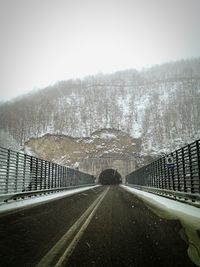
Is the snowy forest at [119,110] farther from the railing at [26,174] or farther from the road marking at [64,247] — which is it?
the road marking at [64,247]

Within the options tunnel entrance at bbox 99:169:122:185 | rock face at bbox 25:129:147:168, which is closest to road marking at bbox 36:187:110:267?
rock face at bbox 25:129:147:168

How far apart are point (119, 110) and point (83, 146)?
72.1ft

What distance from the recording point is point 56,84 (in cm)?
13212

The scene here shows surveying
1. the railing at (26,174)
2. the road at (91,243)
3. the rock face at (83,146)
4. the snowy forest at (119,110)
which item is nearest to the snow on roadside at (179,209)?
the road at (91,243)

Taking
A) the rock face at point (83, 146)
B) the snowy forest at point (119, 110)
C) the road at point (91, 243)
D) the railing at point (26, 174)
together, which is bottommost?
the road at point (91, 243)

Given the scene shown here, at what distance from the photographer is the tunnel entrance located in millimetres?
85463

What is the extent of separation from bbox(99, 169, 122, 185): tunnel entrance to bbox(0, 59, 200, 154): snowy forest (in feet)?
37.7

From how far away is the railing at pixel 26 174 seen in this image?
1321cm

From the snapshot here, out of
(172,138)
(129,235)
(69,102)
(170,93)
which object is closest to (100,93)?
(69,102)

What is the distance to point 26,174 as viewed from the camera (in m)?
16.5

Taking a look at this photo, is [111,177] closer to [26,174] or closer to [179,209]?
[26,174]

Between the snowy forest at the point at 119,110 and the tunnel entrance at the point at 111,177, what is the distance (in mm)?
11499

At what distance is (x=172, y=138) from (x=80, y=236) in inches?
3540

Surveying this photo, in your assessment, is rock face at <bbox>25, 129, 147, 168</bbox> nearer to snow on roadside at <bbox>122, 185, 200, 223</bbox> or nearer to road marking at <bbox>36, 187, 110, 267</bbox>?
snow on roadside at <bbox>122, 185, 200, 223</bbox>
